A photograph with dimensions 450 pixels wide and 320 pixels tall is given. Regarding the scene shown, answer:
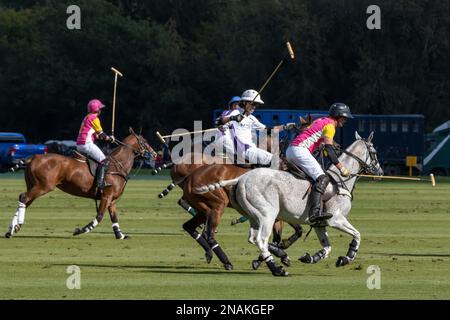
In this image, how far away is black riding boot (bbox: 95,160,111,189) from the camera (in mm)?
22641

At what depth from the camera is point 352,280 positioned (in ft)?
50.8

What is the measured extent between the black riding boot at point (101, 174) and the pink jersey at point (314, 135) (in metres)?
6.48

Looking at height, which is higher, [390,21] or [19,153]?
[390,21]

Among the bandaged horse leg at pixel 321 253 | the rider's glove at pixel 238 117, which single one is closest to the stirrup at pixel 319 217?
the bandaged horse leg at pixel 321 253

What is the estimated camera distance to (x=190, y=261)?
58.8ft

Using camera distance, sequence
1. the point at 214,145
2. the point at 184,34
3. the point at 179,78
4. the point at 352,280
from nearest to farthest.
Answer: the point at 352,280
the point at 214,145
the point at 179,78
the point at 184,34

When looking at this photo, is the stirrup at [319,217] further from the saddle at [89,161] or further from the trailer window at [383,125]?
the trailer window at [383,125]

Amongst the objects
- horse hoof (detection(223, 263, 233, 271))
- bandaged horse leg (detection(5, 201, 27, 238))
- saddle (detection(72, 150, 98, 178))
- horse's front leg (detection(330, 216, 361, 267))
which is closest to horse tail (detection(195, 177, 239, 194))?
horse hoof (detection(223, 263, 233, 271))

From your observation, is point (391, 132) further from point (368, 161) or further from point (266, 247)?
point (266, 247)

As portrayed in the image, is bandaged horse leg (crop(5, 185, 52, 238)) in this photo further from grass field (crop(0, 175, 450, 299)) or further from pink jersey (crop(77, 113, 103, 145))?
pink jersey (crop(77, 113, 103, 145))

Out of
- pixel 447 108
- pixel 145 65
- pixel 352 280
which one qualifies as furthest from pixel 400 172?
pixel 352 280

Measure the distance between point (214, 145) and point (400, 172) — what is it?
41.6m

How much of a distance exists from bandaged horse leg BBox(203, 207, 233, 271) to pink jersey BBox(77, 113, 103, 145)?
16.5 ft

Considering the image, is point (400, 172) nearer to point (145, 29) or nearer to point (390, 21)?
point (390, 21)
